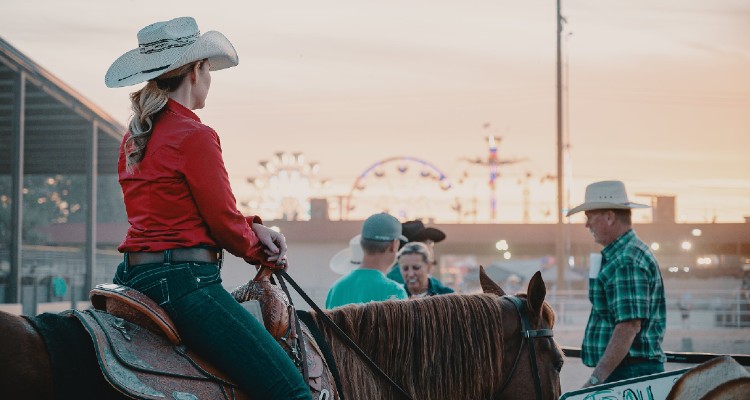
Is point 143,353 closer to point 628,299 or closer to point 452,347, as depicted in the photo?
point 452,347

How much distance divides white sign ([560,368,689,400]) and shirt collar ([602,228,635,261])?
1455mm

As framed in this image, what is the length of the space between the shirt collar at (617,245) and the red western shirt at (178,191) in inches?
116

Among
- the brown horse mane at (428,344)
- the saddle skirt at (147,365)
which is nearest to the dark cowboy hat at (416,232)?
the brown horse mane at (428,344)

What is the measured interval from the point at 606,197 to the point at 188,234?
3225 millimetres

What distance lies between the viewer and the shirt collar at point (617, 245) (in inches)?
221

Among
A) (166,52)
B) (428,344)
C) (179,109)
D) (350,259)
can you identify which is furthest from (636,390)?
(350,259)

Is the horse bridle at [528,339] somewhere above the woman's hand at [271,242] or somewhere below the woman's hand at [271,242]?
below

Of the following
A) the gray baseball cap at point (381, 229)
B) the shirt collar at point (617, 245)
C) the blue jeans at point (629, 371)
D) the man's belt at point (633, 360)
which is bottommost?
the blue jeans at point (629, 371)

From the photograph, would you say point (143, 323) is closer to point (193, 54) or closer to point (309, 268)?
point (193, 54)

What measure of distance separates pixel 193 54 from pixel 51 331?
1.08 m

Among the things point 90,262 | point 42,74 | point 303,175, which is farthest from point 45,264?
point 303,175

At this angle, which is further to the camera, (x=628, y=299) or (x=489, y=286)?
(x=628, y=299)

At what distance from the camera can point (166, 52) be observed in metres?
3.46

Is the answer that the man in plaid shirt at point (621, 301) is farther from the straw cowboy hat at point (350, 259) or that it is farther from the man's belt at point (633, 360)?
the straw cowboy hat at point (350, 259)
